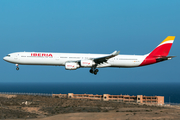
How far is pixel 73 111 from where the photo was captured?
53.9 meters

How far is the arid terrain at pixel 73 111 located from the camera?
44.8 meters

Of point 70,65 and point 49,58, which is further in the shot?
point 49,58

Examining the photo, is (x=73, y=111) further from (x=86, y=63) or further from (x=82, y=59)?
(x=82, y=59)

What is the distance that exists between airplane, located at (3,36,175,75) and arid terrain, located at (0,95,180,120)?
9.86 meters

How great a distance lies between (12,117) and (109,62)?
26.5 metres

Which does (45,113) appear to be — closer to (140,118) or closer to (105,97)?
(140,118)

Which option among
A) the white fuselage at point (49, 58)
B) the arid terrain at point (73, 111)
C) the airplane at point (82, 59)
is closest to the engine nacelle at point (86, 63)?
the airplane at point (82, 59)

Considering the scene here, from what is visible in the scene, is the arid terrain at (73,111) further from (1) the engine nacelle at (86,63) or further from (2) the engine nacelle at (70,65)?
(1) the engine nacelle at (86,63)

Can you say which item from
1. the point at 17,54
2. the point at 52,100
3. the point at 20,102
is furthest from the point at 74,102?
the point at 17,54

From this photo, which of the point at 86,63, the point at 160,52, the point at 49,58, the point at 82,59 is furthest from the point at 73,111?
the point at 160,52

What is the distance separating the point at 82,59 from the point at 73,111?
12.9m

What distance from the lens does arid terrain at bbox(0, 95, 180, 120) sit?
4478cm

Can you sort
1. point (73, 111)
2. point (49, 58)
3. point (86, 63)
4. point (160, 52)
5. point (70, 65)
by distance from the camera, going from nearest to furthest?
1. point (73, 111)
2. point (70, 65)
3. point (86, 63)
4. point (49, 58)
5. point (160, 52)

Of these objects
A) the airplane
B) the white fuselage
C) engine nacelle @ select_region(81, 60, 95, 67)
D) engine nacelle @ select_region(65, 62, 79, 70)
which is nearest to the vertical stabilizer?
the airplane
